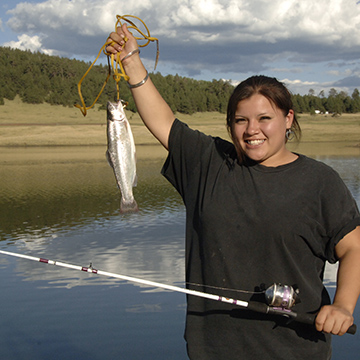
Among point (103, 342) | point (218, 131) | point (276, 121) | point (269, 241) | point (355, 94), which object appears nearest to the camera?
point (269, 241)

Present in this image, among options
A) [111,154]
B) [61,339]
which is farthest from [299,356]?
[61,339]

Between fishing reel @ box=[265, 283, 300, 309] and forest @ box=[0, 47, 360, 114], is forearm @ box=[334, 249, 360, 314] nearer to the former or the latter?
fishing reel @ box=[265, 283, 300, 309]

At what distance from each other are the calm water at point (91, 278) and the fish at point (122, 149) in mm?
2664

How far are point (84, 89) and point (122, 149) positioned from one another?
6880cm

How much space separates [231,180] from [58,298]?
4735 millimetres

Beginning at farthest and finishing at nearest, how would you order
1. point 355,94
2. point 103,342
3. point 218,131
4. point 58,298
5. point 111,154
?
point 355,94 < point 218,131 < point 58,298 < point 103,342 < point 111,154

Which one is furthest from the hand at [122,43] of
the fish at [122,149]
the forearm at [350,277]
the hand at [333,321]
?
the hand at [333,321]

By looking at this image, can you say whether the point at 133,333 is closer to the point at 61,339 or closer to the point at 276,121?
the point at 61,339

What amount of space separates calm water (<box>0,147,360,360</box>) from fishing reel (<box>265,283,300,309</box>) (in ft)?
9.69

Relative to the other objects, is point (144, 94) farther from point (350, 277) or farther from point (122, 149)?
point (350, 277)

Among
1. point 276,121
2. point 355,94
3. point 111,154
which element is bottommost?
point 111,154

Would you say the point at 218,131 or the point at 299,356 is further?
the point at 218,131

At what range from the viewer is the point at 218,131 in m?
41.9

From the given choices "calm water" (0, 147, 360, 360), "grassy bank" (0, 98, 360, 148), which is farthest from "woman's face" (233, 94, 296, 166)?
"grassy bank" (0, 98, 360, 148)
